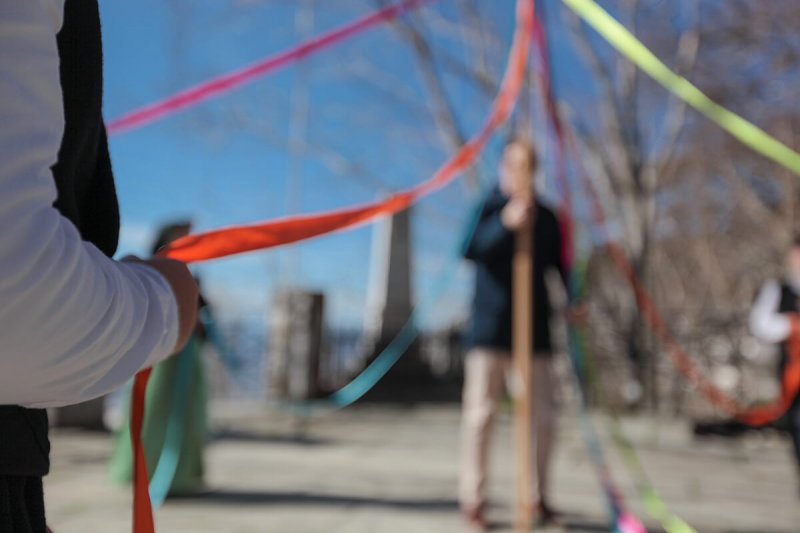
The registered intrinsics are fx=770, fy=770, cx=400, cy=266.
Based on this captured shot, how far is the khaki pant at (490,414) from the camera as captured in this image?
389 cm

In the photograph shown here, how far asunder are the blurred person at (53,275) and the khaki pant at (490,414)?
3.21m

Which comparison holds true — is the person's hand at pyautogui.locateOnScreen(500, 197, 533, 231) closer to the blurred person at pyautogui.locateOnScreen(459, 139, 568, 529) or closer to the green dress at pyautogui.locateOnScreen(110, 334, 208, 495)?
the blurred person at pyautogui.locateOnScreen(459, 139, 568, 529)

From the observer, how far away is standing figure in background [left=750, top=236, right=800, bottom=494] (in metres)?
4.62

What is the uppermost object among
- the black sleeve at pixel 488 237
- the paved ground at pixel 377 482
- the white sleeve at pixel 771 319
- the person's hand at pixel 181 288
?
the black sleeve at pixel 488 237

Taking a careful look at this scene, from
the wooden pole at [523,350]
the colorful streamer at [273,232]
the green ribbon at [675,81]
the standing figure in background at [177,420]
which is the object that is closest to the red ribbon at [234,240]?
the colorful streamer at [273,232]

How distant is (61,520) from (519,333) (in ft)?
8.15

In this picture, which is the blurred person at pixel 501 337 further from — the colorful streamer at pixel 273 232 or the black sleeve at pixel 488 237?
the colorful streamer at pixel 273 232

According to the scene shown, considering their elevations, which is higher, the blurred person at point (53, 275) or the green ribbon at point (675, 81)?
the green ribbon at point (675, 81)

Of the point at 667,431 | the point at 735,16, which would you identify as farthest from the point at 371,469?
the point at 735,16

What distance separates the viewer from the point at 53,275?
0.61 meters

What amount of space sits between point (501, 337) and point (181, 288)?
3.23m

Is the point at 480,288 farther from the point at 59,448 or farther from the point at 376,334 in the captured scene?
the point at 376,334

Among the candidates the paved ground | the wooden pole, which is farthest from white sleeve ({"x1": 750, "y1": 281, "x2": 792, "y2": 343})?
the wooden pole

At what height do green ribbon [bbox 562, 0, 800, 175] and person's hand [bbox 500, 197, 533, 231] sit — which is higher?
green ribbon [bbox 562, 0, 800, 175]
